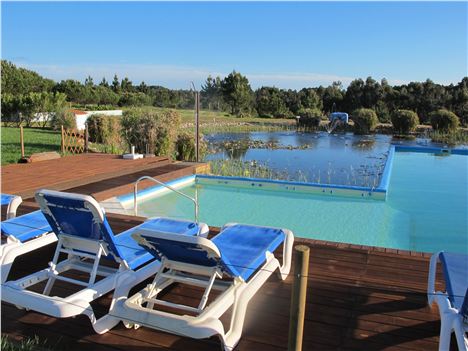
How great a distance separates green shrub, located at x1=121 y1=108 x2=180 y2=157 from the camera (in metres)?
10.7

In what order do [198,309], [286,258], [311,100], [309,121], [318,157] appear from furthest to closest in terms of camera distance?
[311,100], [309,121], [318,157], [286,258], [198,309]

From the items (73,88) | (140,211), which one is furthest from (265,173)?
(73,88)

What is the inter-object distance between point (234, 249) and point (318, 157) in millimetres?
10046

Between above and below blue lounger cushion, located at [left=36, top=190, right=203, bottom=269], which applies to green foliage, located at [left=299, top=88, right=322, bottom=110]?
above

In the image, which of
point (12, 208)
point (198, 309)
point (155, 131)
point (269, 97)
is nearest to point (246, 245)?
point (198, 309)

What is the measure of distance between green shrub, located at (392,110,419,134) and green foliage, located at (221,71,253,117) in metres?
17.3

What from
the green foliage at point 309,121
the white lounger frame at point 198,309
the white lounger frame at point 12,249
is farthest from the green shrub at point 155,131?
the green foliage at point 309,121

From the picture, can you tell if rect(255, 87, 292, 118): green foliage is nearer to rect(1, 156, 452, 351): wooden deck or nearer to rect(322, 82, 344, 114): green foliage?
rect(322, 82, 344, 114): green foliage

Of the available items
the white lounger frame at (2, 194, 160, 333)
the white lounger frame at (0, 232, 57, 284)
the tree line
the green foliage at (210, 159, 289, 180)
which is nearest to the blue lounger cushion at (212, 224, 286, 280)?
the white lounger frame at (2, 194, 160, 333)

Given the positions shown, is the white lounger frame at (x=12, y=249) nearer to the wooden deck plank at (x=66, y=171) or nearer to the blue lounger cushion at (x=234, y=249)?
the blue lounger cushion at (x=234, y=249)

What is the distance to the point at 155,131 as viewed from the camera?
421 inches

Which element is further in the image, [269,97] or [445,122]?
[269,97]

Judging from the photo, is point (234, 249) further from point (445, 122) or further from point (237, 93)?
point (237, 93)

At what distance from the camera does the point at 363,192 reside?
7.45 m
